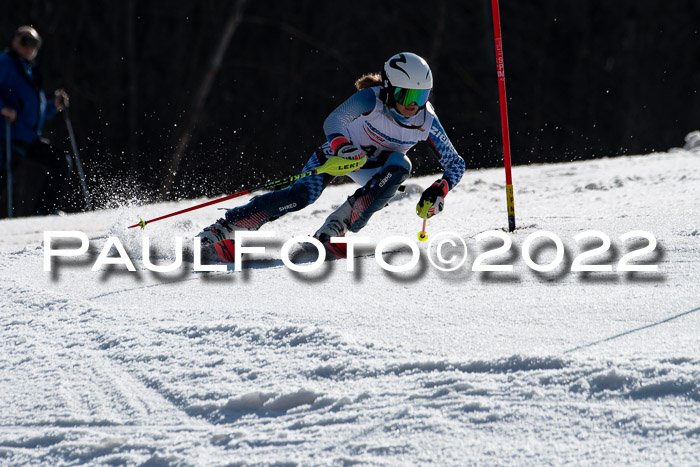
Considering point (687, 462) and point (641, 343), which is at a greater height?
point (641, 343)

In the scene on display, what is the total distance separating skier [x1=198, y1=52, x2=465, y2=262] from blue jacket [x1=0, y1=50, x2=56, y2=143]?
408 cm

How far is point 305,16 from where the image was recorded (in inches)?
746

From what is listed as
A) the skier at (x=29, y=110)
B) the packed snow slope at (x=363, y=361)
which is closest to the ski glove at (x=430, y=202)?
the packed snow slope at (x=363, y=361)

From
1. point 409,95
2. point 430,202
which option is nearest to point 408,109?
point 409,95

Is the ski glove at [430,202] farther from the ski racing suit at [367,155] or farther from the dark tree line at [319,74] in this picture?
the dark tree line at [319,74]

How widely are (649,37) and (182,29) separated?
11100 mm

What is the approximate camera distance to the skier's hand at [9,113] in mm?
7684

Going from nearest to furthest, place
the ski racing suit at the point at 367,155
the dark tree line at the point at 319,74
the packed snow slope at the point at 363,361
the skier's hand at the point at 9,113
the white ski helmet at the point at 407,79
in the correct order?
the packed snow slope at the point at 363,361 → the white ski helmet at the point at 407,79 → the ski racing suit at the point at 367,155 → the skier's hand at the point at 9,113 → the dark tree line at the point at 319,74

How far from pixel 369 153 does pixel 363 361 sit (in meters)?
2.26

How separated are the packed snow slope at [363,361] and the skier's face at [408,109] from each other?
0.76 meters

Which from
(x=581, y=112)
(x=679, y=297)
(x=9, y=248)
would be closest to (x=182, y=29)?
(x=581, y=112)

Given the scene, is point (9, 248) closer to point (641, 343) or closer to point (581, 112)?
point (641, 343)

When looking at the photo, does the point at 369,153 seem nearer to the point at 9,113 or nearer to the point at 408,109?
the point at 408,109

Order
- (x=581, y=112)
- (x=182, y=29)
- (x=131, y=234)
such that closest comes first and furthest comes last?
(x=131, y=234) < (x=182, y=29) < (x=581, y=112)
